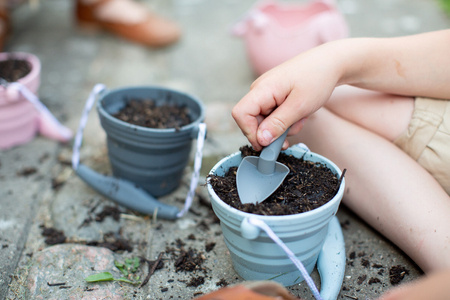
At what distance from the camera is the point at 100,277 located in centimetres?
110

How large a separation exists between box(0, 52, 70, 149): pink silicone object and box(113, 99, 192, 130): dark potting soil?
1.32 feet

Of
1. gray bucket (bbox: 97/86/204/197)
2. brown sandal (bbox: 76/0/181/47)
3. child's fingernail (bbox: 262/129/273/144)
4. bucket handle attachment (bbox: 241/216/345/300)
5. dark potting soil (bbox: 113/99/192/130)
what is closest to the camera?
bucket handle attachment (bbox: 241/216/345/300)

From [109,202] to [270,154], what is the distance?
0.65 meters

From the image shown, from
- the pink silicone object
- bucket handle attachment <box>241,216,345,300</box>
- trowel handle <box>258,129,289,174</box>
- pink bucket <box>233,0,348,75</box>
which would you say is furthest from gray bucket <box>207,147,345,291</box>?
pink bucket <box>233,0,348,75</box>

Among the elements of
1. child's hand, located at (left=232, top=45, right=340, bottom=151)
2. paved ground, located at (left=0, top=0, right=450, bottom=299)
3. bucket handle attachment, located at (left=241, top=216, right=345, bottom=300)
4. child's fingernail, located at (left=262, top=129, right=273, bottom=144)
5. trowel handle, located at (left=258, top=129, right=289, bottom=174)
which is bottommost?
paved ground, located at (left=0, top=0, right=450, bottom=299)

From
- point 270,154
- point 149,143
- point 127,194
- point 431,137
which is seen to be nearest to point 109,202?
point 127,194

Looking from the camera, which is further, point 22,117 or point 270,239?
point 22,117

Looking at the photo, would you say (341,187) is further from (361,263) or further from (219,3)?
(219,3)

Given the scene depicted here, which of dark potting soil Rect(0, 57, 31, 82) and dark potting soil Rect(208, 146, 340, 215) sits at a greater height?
dark potting soil Rect(208, 146, 340, 215)

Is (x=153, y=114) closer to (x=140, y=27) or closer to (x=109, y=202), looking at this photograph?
(x=109, y=202)

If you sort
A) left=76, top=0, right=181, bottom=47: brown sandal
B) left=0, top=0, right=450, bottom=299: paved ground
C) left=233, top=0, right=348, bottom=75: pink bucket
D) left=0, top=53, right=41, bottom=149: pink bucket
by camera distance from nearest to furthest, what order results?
left=0, top=0, right=450, bottom=299: paved ground < left=0, top=53, right=41, bottom=149: pink bucket < left=233, top=0, right=348, bottom=75: pink bucket < left=76, top=0, right=181, bottom=47: brown sandal

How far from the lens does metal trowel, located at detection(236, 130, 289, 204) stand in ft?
3.38

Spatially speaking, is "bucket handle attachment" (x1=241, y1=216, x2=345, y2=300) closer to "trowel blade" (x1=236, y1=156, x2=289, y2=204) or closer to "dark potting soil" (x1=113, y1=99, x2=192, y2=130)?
"trowel blade" (x1=236, y1=156, x2=289, y2=204)

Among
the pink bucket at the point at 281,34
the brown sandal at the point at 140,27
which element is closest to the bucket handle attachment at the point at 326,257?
the pink bucket at the point at 281,34
